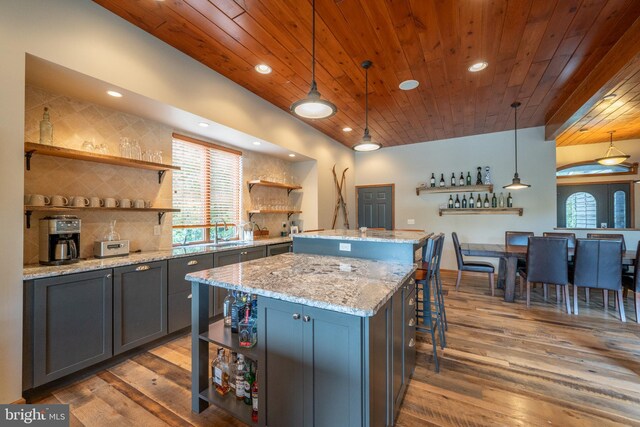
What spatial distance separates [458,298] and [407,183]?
2965 mm

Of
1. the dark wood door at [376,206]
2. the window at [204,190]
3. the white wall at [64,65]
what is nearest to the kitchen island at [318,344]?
the white wall at [64,65]

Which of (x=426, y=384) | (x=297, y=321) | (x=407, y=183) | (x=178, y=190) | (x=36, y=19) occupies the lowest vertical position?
(x=426, y=384)

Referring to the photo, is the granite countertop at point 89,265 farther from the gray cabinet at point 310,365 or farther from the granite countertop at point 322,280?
the gray cabinet at point 310,365

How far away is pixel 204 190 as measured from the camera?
12.2 feet

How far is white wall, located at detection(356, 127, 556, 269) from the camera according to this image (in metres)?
5.01

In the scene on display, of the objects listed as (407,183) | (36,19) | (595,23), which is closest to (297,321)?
(36,19)

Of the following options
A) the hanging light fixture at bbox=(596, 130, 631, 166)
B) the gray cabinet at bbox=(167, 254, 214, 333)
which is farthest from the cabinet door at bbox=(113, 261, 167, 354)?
the hanging light fixture at bbox=(596, 130, 631, 166)

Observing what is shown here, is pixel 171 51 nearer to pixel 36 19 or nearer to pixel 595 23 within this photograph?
pixel 36 19

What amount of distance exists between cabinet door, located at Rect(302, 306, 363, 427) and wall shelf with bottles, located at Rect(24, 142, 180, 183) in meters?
2.35

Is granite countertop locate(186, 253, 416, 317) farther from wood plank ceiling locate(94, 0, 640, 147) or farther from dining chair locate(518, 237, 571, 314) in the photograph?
dining chair locate(518, 237, 571, 314)

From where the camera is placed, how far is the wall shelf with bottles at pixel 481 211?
518 centimetres

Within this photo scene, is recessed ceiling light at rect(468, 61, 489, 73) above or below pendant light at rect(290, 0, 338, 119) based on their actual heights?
above

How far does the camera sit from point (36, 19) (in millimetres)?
1791

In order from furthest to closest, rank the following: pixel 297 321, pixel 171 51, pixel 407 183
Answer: pixel 407 183, pixel 171 51, pixel 297 321
